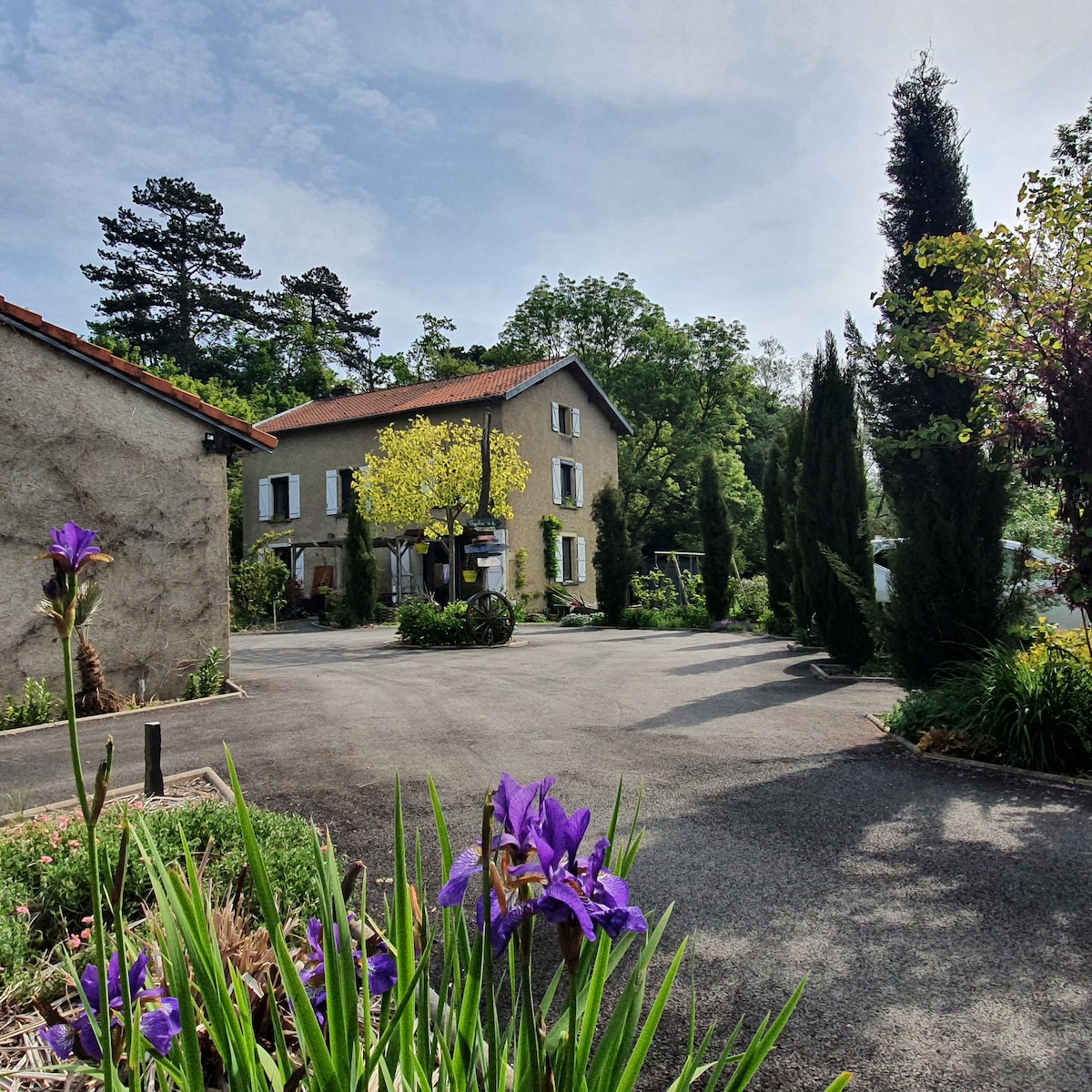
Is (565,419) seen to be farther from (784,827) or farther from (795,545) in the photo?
(784,827)

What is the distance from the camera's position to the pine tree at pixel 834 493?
38.4 ft

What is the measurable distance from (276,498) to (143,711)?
66.1 ft

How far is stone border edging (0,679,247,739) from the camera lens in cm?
731

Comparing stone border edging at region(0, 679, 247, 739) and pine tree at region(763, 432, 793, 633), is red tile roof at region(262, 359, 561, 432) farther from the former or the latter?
stone border edging at region(0, 679, 247, 739)

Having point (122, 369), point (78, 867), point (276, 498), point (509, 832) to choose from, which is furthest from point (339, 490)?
point (509, 832)

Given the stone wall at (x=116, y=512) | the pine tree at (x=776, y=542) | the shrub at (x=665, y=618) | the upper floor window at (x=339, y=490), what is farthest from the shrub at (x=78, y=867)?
the upper floor window at (x=339, y=490)

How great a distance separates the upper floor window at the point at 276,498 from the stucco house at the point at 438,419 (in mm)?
34

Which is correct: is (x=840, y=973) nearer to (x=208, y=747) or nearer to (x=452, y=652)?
(x=208, y=747)

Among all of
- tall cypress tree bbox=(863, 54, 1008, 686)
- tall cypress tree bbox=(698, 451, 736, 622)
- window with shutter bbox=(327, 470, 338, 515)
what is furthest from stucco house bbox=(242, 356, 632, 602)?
tall cypress tree bbox=(863, 54, 1008, 686)

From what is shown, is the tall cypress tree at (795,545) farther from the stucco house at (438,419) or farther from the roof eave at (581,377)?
the roof eave at (581,377)

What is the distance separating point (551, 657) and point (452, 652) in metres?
2.01

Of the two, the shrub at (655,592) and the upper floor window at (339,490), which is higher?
the upper floor window at (339,490)

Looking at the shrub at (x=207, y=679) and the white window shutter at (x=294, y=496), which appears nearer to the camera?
the shrub at (x=207, y=679)

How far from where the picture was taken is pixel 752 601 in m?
20.5
